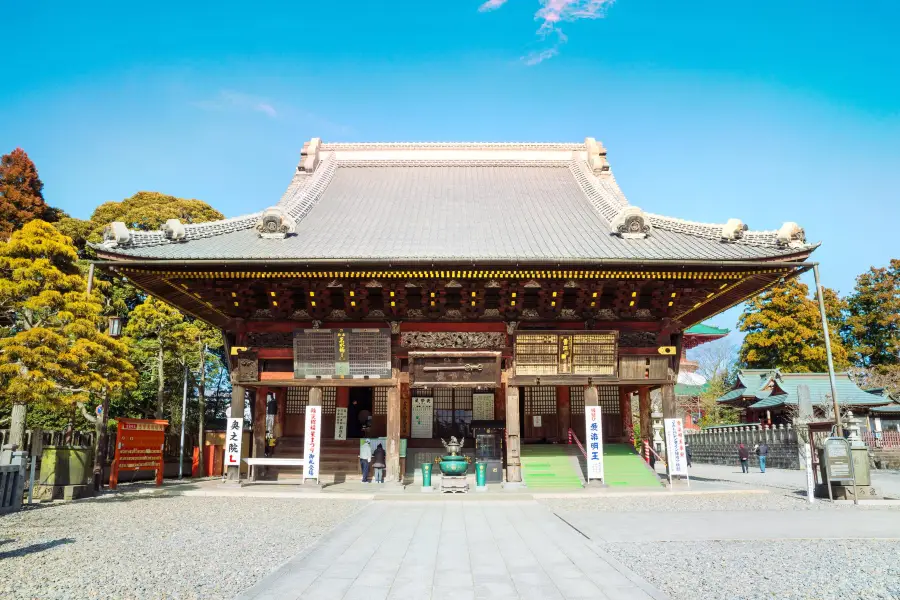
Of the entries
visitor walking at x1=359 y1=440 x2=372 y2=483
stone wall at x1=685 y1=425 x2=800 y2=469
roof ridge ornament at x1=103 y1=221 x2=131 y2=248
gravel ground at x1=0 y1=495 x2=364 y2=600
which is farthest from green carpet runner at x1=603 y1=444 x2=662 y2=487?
roof ridge ornament at x1=103 y1=221 x2=131 y2=248

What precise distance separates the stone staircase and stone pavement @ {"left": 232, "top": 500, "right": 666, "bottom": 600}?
894 centimetres

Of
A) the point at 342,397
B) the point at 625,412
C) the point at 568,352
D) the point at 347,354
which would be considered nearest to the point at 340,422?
the point at 342,397

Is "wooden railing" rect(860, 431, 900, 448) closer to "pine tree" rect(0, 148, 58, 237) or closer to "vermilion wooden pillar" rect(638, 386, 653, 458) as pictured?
"vermilion wooden pillar" rect(638, 386, 653, 458)

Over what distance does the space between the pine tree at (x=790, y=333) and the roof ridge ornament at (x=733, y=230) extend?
27237 millimetres

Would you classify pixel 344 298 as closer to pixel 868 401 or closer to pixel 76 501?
pixel 76 501

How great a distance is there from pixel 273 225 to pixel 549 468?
11062mm

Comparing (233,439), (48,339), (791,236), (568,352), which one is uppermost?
(791,236)

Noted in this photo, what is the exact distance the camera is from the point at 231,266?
1483cm

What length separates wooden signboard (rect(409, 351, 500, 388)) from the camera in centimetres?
1672

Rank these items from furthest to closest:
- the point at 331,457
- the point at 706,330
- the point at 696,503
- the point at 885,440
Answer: the point at 706,330
the point at 885,440
the point at 331,457
the point at 696,503

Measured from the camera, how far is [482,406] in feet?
67.2

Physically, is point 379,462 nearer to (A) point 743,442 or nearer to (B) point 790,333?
(A) point 743,442

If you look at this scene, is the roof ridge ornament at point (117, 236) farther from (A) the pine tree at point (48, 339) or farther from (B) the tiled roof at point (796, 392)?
(B) the tiled roof at point (796, 392)

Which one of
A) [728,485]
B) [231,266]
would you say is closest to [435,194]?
[231,266]
